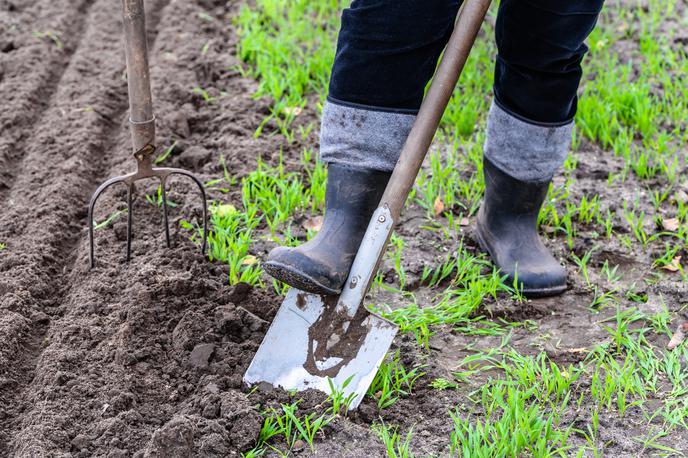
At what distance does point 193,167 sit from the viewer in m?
3.46

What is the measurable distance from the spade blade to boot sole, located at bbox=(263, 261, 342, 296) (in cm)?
6

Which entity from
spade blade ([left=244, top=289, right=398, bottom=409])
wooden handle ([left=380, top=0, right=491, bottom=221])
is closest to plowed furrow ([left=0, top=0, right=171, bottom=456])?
spade blade ([left=244, top=289, right=398, bottom=409])

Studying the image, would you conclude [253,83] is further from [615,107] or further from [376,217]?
[376,217]

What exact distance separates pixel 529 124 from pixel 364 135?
0.61m

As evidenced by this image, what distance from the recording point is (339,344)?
7.61 ft

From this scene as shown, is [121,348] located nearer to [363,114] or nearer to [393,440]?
[393,440]

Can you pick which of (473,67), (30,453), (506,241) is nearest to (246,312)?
(30,453)

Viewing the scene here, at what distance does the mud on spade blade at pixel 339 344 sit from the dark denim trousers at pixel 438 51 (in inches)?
14.4

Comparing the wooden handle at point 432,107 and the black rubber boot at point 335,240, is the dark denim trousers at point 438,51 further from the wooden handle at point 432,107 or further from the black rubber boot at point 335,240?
the black rubber boot at point 335,240

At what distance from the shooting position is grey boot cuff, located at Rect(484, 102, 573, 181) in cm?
270

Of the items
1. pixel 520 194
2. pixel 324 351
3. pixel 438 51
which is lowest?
pixel 324 351

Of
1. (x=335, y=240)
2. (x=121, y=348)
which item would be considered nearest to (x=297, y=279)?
(x=335, y=240)

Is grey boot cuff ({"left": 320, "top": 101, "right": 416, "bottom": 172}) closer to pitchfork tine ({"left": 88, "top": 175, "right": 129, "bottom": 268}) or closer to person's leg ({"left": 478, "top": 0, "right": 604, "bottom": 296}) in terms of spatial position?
person's leg ({"left": 478, "top": 0, "right": 604, "bottom": 296})

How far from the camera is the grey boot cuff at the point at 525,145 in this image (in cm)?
270
